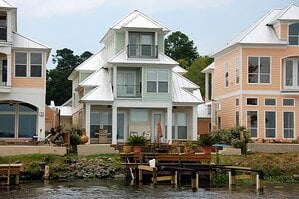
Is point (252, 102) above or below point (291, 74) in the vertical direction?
below

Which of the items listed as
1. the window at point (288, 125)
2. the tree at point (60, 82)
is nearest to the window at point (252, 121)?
the window at point (288, 125)

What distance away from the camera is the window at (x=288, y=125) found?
52031 mm

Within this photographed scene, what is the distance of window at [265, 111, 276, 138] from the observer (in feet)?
171

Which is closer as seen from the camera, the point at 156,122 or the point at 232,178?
the point at 232,178

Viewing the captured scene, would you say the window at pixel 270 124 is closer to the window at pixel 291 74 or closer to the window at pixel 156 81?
the window at pixel 291 74

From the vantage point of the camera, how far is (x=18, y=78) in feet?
159

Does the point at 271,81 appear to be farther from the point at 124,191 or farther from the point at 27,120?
the point at 124,191

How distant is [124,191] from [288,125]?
2091cm

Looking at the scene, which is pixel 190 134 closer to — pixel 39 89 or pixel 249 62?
pixel 249 62

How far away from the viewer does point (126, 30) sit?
52.0 m

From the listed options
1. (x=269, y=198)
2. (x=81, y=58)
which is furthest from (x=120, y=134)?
(x=81, y=58)

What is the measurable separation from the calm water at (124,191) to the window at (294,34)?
16.3 meters

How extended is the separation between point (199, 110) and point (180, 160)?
22.8m

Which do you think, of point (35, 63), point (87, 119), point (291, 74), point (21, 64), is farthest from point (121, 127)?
point (291, 74)
